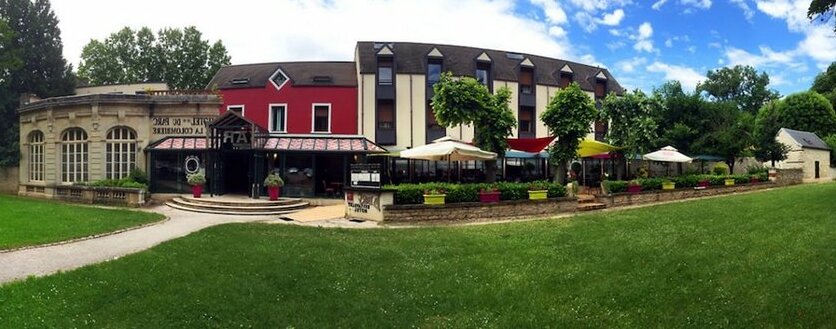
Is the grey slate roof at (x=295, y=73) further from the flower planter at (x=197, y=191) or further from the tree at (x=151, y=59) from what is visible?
the tree at (x=151, y=59)

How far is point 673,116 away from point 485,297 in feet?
120

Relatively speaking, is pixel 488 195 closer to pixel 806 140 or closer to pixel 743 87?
pixel 806 140

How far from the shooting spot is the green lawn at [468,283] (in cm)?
649

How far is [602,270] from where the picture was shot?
8641mm

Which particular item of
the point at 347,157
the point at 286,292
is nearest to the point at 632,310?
the point at 286,292

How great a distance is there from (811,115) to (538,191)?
46.4 meters

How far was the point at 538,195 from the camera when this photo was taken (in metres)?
17.7

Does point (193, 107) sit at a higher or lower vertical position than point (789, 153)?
higher

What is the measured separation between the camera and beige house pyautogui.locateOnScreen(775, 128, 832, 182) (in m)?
31.9

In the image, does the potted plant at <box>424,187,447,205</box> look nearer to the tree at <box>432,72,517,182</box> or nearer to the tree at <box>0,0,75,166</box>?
the tree at <box>432,72,517,182</box>

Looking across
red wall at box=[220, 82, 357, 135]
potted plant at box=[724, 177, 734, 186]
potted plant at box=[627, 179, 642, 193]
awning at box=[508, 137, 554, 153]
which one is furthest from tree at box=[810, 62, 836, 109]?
red wall at box=[220, 82, 357, 135]

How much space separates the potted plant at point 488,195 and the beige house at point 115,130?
15880 mm

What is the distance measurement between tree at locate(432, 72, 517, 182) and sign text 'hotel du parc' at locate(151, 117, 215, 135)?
13.0m

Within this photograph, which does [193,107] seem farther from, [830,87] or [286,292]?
[830,87]
